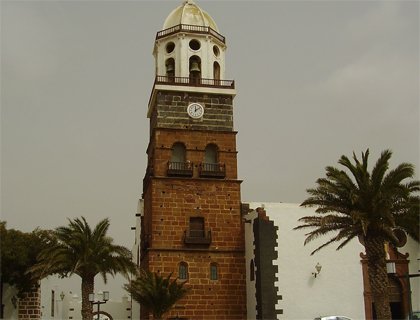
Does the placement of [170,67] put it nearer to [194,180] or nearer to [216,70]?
[216,70]

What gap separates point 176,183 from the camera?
33875mm

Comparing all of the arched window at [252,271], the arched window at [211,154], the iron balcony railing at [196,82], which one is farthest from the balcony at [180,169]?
the arched window at [252,271]

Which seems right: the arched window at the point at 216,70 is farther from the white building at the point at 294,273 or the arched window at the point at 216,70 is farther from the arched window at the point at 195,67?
the white building at the point at 294,273

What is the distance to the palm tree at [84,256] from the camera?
95.9 ft

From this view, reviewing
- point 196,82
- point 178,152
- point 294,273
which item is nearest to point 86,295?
point 178,152

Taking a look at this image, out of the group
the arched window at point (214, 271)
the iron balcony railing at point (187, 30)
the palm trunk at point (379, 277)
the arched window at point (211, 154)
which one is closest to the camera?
the palm trunk at point (379, 277)

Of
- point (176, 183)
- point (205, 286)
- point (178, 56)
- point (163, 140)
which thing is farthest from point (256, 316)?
point (178, 56)

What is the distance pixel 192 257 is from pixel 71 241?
6748mm

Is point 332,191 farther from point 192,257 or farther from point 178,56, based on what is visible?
point 178,56

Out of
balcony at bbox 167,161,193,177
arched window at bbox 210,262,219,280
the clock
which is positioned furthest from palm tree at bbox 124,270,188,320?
the clock

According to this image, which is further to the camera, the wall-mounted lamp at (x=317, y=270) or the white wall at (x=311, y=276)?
the wall-mounted lamp at (x=317, y=270)

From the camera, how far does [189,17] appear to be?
37406 mm

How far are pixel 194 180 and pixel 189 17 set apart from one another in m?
10.3

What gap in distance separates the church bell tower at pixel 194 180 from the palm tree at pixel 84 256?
9.13 feet
